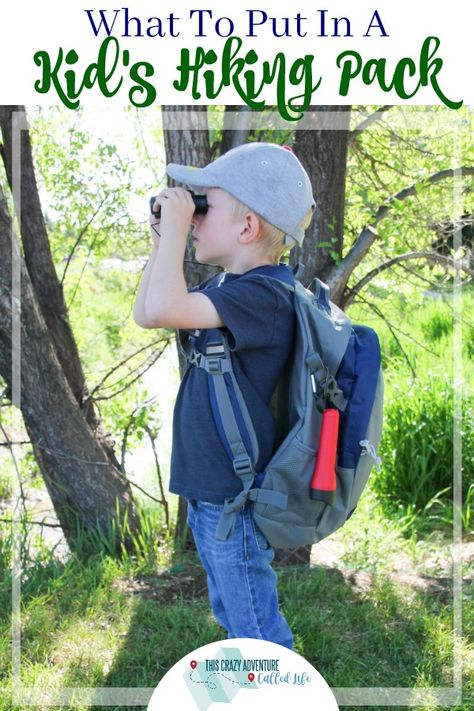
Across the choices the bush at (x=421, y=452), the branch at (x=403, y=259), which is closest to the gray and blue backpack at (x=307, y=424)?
the branch at (x=403, y=259)

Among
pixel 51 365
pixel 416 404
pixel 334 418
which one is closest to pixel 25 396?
pixel 51 365

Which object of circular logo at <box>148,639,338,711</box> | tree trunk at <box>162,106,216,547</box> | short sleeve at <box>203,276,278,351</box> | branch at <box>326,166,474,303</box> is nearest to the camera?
short sleeve at <box>203,276,278,351</box>

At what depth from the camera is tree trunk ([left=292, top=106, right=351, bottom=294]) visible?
391 centimetres

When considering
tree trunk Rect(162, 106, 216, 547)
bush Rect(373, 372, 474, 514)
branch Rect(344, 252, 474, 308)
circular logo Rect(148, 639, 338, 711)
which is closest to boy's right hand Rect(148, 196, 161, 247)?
circular logo Rect(148, 639, 338, 711)

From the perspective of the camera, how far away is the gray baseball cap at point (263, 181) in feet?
7.73

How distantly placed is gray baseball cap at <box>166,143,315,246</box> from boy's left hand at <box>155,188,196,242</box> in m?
0.12

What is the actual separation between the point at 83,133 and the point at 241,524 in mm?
3182

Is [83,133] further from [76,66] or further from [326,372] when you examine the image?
[326,372]

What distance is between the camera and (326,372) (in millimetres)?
2344

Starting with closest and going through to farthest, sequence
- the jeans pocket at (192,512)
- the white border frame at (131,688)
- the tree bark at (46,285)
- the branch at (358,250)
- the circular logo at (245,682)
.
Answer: the circular logo at (245,682) → the jeans pocket at (192,512) → the white border frame at (131,688) → the branch at (358,250) → the tree bark at (46,285)

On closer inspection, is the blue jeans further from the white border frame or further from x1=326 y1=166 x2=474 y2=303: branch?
x1=326 y1=166 x2=474 y2=303: branch

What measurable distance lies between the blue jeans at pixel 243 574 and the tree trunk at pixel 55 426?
153cm

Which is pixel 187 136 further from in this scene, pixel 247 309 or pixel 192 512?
pixel 192 512

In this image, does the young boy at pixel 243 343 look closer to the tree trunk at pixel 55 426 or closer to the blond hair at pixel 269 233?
the blond hair at pixel 269 233
